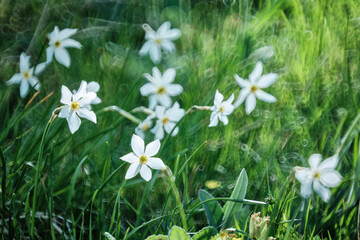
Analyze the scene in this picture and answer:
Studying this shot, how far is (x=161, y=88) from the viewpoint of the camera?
3.89 feet

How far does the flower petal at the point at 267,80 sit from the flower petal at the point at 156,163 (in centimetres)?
44

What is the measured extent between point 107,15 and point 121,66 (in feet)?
1.03

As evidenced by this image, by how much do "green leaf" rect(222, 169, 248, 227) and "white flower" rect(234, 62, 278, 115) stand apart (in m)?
0.26

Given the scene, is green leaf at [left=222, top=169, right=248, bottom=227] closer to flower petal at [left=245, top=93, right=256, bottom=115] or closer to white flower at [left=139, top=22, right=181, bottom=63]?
flower petal at [left=245, top=93, right=256, bottom=115]

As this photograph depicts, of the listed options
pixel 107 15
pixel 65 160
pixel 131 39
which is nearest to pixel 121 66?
pixel 131 39

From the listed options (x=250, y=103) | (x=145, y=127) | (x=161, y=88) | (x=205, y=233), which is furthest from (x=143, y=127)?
(x=205, y=233)

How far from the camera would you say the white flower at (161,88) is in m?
1.17

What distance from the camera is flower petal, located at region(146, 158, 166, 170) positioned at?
2.73 ft

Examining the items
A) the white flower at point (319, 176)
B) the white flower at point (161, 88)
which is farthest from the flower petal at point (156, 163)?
the white flower at point (161, 88)

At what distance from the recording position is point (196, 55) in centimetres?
146

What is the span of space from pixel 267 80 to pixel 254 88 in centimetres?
4

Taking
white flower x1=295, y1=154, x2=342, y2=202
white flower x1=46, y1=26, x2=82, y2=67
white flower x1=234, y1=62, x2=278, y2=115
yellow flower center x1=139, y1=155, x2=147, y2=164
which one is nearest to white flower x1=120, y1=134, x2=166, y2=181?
yellow flower center x1=139, y1=155, x2=147, y2=164

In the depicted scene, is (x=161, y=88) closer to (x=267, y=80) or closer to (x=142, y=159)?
(x=267, y=80)

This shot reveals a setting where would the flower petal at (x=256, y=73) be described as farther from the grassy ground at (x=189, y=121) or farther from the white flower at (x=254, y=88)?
the grassy ground at (x=189, y=121)
